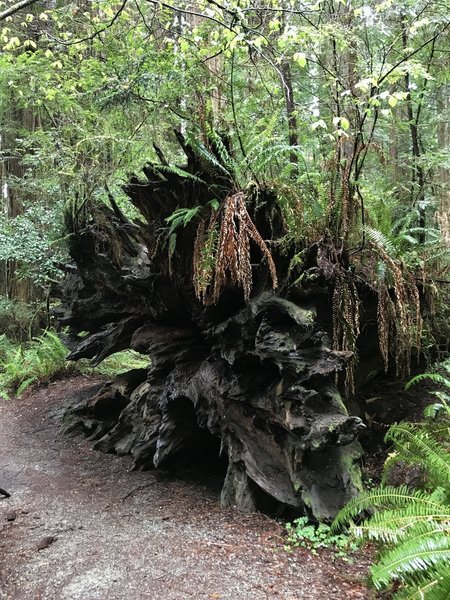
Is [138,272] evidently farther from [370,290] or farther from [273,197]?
[370,290]

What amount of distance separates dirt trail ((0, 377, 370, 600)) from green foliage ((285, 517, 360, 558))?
0.11 meters

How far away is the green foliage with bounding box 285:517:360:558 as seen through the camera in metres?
3.69

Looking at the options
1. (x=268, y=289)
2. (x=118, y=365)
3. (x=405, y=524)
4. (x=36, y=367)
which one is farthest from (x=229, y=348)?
(x=36, y=367)

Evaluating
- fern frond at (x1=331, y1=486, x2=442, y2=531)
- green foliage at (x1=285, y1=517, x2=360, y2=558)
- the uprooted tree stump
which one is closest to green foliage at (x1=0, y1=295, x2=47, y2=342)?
the uprooted tree stump

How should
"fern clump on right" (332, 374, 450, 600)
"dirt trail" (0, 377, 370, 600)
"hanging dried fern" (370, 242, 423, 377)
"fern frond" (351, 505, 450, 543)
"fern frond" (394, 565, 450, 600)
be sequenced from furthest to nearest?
"hanging dried fern" (370, 242, 423, 377), "dirt trail" (0, 377, 370, 600), "fern frond" (351, 505, 450, 543), "fern clump on right" (332, 374, 450, 600), "fern frond" (394, 565, 450, 600)

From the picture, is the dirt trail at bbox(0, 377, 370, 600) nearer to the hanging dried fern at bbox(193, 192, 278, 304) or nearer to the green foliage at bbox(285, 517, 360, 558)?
the green foliage at bbox(285, 517, 360, 558)

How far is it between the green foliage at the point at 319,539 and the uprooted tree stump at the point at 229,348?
15cm

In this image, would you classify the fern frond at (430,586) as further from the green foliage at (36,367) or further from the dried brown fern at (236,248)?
the green foliage at (36,367)

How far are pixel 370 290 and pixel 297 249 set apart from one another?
3.28 feet

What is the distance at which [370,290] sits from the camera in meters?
5.02

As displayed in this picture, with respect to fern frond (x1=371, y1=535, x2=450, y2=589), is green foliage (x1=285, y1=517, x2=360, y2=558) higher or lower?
lower

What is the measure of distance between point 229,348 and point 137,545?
2.18 metres

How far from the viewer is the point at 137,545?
158 inches

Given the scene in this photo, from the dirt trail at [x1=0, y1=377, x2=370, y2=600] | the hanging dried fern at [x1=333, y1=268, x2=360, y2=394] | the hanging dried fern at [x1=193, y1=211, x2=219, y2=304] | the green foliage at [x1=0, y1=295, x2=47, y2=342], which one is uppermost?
the hanging dried fern at [x1=193, y1=211, x2=219, y2=304]
